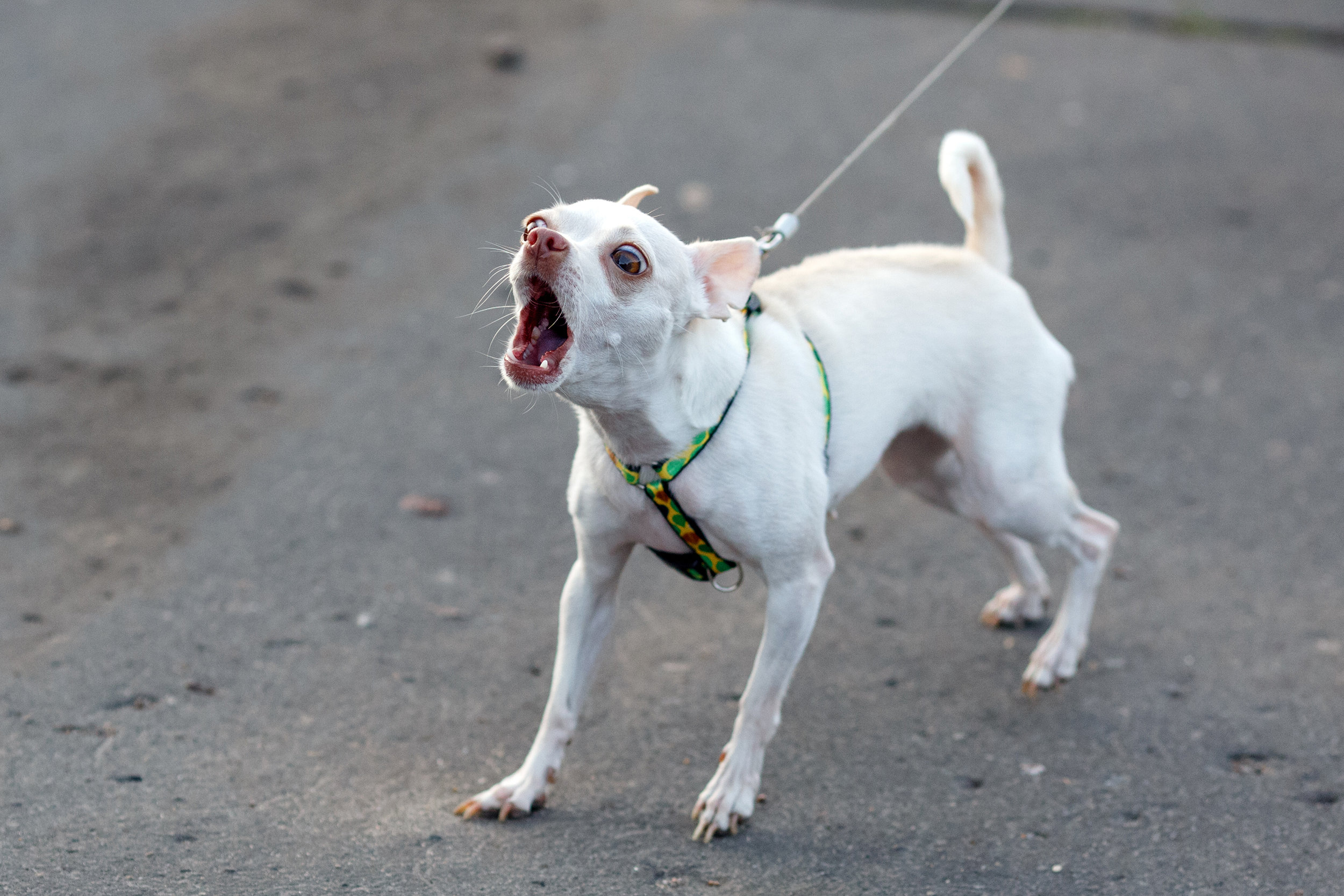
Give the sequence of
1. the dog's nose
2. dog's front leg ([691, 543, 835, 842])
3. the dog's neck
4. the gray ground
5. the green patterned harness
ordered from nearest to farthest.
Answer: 1. the dog's nose
2. the dog's neck
3. the green patterned harness
4. dog's front leg ([691, 543, 835, 842])
5. the gray ground

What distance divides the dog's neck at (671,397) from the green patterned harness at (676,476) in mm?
18

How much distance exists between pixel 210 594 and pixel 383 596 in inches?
23.7

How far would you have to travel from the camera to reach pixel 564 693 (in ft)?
11.3

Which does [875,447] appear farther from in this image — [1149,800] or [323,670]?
[323,670]

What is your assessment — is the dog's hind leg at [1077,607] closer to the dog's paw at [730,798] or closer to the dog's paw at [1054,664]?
the dog's paw at [1054,664]

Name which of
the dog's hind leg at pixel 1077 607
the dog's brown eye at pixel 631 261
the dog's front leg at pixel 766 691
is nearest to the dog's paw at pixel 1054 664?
the dog's hind leg at pixel 1077 607

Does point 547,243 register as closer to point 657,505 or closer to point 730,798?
point 657,505

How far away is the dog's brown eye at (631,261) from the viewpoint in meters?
2.78

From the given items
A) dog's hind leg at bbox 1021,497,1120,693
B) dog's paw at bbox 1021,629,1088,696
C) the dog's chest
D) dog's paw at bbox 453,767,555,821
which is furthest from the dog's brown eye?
dog's paw at bbox 1021,629,1088,696

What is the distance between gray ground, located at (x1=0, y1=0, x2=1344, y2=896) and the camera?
11.5ft

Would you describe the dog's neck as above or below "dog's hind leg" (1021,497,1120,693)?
above

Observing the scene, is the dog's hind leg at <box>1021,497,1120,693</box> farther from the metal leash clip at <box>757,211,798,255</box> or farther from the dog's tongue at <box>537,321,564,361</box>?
the dog's tongue at <box>537,321,564,361</box>

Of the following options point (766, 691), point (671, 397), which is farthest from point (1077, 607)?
point (671, 397)

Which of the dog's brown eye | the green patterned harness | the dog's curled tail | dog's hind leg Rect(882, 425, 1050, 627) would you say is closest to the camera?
the dog's brown eye
